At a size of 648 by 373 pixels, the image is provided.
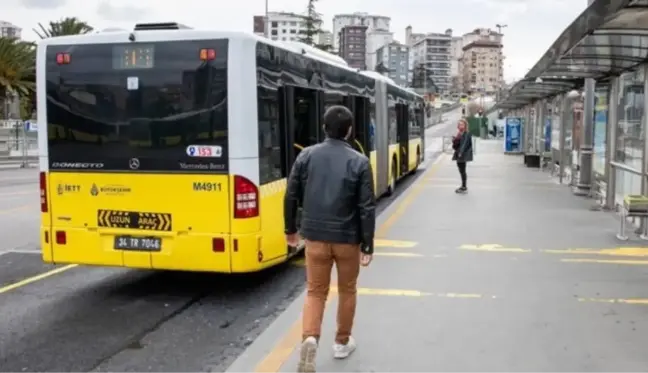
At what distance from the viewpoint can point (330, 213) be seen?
16.4 feet

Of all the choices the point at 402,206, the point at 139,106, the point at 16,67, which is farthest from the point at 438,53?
the point at 139,106

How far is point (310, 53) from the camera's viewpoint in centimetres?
952

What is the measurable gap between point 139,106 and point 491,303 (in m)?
3.93

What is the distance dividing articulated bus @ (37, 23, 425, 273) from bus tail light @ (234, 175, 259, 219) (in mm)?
12

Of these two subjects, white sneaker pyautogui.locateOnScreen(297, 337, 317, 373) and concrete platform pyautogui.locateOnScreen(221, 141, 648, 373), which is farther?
concrete platform pyautogui.locateOnScreen(221, 141, 648, 373)

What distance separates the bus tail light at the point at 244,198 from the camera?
23.5 feet

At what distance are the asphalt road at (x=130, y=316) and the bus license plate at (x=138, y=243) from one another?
1.95 feet

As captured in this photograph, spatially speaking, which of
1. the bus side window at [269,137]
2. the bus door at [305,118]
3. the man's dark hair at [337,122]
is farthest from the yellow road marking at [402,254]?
the man's dark hair at [337,122]

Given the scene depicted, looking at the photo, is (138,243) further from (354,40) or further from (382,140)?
(354,40)

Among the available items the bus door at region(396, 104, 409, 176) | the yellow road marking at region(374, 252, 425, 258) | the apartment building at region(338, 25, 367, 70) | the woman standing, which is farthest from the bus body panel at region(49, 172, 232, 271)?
the apartment building at region(338, 25, 367, 70)

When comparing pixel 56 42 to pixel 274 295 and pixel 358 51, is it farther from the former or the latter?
pixel 358 51

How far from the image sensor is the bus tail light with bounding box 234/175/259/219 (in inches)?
281

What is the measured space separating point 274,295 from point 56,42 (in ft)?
11.3

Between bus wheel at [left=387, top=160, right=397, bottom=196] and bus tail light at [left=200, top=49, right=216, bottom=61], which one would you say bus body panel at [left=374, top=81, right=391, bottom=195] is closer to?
bus wheel at [left=387, top=160, right=397, bottom=196]
